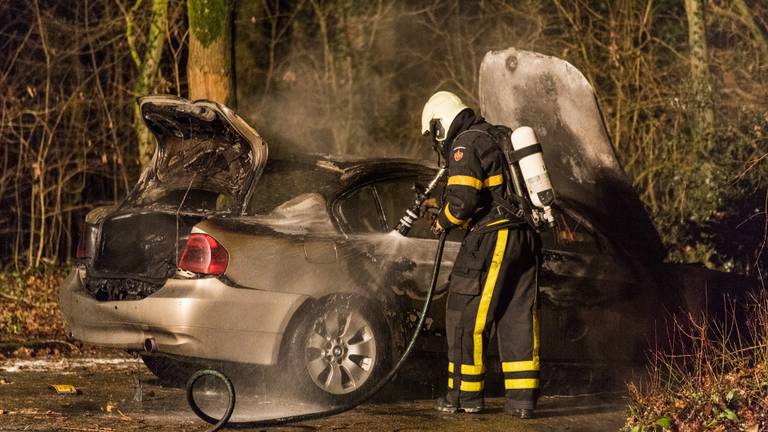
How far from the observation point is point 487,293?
21.3 ft

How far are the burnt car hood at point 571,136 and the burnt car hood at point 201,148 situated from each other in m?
1.83

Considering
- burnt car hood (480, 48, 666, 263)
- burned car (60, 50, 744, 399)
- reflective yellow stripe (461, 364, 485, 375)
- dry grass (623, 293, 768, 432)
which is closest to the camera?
dry grass (623, 293, 768, 432)

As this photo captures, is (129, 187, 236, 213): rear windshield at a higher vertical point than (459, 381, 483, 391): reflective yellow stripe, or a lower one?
higher

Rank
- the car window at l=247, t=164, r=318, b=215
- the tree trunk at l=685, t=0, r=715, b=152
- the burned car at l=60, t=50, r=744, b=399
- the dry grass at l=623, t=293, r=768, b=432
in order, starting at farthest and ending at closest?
the tree trunk at l=685, t=0, r=715, b=152 < the car window at l=247, t=164, r=318, b=215 < the burned car at l=60, t=50, r=744, b=399 < the dry grass at l=623, t=293, r=768, b=432

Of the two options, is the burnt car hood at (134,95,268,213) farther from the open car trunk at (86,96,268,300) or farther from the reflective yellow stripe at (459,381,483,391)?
the reflective yellow stripe at (459,381,483,391)

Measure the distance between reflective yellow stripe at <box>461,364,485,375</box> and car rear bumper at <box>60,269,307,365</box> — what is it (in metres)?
0.99

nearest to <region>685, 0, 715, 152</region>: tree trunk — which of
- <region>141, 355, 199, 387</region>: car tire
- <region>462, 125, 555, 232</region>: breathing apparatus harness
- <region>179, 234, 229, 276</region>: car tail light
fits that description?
<region>462, 125, 555, 232</region>: breathing apparatus harness

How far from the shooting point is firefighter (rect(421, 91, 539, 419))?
6.47 m

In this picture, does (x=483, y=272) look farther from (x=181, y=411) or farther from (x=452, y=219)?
(x=181, y=411)

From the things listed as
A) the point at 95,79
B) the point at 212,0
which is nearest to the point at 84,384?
the point at 212,0

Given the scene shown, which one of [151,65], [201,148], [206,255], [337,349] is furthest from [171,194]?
[151,65]

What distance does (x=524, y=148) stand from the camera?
6.41 metres

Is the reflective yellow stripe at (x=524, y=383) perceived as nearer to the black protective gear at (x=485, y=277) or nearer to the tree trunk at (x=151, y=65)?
the black protective gear at (x=485, y=277)

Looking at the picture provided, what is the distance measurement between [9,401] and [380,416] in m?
2.17
